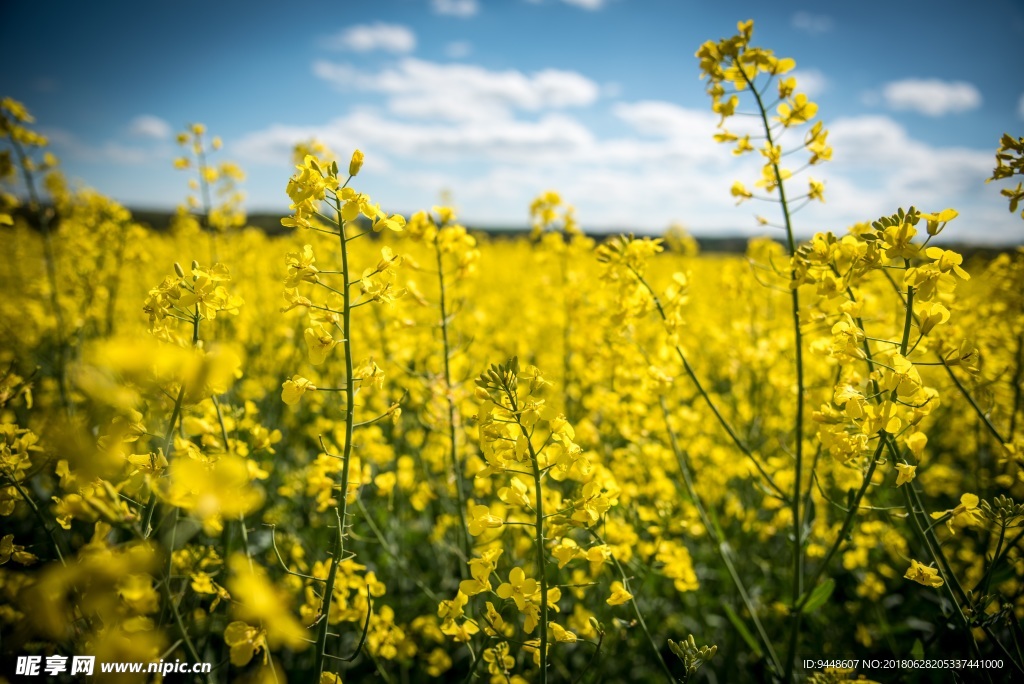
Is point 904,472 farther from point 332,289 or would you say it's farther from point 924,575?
point 332,289

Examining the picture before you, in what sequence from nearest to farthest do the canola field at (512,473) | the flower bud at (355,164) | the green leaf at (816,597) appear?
the canola field at (512,473), the flower bud at (355,164), the green leaf at (816,597)

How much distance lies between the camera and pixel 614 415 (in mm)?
2814

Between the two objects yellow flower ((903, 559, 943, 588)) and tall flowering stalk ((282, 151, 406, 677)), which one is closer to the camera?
tall flowering stalk ((282, 151, 406, 677))

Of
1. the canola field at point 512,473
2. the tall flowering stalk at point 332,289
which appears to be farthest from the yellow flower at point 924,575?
the tall flowering stalk at point 332,289

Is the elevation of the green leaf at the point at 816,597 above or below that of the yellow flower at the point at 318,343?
below

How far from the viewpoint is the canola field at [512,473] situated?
1.25 m

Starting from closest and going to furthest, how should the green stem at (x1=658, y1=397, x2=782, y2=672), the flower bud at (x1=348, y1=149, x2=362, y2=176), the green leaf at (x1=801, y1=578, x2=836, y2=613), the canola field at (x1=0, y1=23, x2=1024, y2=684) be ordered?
the canola field at (x1=0, y1=23, x2=1024, y2=684) → the flower bud at (x1=348, y1=149, x2=362, y2=176) → the green leaf at (x1=801, y1=578, x2=836, y2=613) → the green stem at (x1=658, y1=397, x2=782, y2=672)

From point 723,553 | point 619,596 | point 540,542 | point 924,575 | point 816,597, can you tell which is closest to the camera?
point 540,542

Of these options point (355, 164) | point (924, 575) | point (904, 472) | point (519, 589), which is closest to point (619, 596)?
point (519, 589)

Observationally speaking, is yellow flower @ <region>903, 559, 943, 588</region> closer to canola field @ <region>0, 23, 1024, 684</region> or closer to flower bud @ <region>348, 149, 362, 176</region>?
canola field @ <region>0, 23, 1024, 684</region>

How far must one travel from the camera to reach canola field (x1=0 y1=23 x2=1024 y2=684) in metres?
1.25

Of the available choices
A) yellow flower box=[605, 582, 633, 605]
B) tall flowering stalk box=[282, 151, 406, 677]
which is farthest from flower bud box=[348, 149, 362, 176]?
yellow flower box=[605, 582, 633, 605]

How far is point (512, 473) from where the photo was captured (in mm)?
2266

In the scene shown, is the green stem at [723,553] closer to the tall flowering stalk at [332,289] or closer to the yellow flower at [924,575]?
the yellow flower at [924,575]
